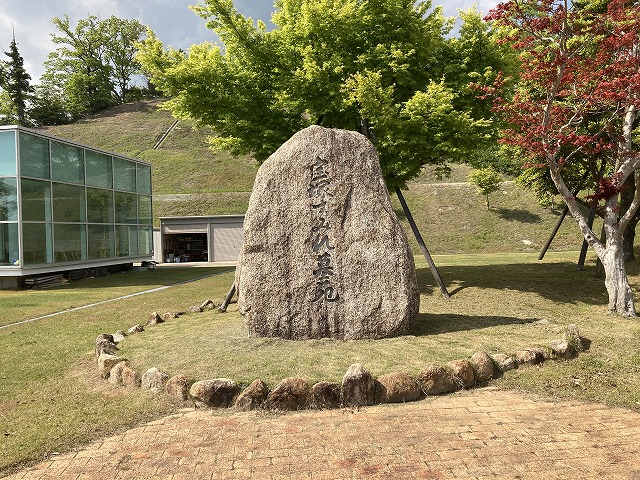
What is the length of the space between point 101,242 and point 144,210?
4.81 m

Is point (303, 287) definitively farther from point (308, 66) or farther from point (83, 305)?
point (83, 305)

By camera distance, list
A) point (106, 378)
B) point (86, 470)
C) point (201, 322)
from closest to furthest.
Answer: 1. point (86, 470)
2. point (106, 378)
3. point (201, 322)

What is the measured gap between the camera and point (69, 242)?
2102 centimetres

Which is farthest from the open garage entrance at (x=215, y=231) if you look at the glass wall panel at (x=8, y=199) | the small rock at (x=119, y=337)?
the small rock at (x=119, y=337)

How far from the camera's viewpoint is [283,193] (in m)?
7.91

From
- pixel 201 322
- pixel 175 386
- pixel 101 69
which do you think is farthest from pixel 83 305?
pixel 101 69

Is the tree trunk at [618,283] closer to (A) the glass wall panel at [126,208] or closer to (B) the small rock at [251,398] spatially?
(B) the small rock at [251,398]

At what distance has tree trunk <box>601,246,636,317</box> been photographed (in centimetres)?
1005

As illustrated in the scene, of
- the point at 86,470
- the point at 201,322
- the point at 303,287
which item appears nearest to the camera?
the point at 86,470

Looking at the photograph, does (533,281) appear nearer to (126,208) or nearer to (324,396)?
(324,396)

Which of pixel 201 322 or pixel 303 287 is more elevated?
pixel 303 287

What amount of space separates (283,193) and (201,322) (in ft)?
13.1

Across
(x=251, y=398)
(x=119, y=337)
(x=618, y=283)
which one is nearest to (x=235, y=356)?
(x=251, y=398)

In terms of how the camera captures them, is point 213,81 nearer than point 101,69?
Yes
